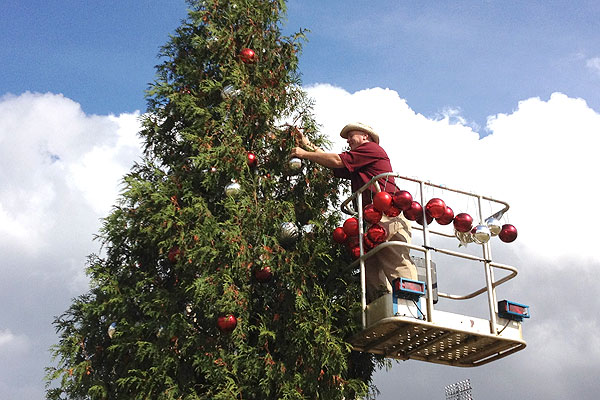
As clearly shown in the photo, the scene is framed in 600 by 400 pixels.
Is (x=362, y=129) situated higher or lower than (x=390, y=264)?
higher

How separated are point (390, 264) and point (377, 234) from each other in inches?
19.5

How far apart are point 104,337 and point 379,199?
4195mm

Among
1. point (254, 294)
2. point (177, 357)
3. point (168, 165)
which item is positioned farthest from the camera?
point (168, 165)

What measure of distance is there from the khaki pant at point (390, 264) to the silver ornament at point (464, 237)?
2.37ft

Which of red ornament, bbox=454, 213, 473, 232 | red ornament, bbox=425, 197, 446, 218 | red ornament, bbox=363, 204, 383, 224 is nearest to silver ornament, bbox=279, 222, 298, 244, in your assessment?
red ornament, bbox=363, 204, 383, 224

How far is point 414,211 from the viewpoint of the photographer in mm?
10047

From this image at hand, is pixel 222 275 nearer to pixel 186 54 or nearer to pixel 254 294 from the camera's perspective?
pixel 254 294

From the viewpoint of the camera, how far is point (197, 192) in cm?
1067

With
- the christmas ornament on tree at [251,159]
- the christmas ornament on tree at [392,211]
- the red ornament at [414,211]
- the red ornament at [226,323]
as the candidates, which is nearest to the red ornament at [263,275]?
the red ornament at [226,323]

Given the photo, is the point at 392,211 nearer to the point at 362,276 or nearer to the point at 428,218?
the point at 428,218

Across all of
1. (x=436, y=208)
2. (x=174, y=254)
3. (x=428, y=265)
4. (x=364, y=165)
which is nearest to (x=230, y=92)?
(x=364, y=165)

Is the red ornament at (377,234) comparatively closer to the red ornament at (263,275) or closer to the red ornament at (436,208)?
the red ornament at (436,208)

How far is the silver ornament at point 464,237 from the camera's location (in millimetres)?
10570

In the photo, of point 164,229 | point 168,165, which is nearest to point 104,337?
point 164,229
